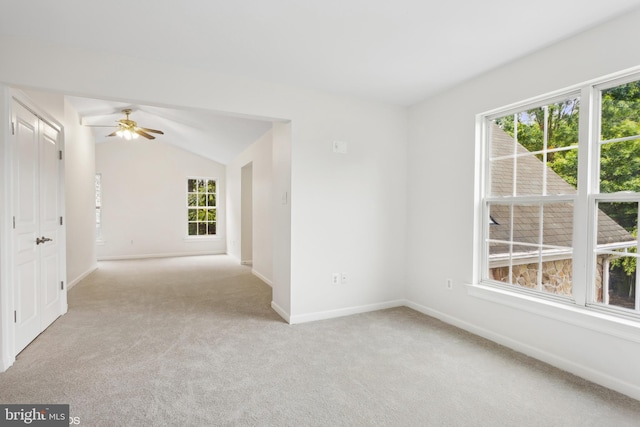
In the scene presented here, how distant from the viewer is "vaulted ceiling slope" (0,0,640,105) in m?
1.99

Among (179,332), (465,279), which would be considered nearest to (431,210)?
(465,279)

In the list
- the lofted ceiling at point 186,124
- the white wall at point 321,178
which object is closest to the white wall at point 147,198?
the lofted ceiling at point 186,124

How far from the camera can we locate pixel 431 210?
3.58 metres

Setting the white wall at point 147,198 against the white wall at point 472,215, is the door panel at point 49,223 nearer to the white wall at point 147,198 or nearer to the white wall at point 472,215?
the white wall at point 472,215

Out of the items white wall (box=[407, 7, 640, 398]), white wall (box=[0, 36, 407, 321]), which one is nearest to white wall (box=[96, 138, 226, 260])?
white wall (box=[0, 36, 407, 321])

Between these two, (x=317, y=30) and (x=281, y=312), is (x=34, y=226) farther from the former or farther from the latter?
(x=317, y=30)

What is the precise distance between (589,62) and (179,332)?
13.4 feet

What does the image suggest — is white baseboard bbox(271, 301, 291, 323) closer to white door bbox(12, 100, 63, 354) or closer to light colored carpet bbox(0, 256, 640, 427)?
light colored carpet bbox(0, 256, 640, 427)

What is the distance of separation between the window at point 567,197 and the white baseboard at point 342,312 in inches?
45.9

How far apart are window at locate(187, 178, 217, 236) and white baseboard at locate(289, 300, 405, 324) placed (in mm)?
6070

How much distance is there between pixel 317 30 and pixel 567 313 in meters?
2.78

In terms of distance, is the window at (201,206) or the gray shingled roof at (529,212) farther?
the window at (201,206)

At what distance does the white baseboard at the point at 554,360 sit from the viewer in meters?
2.05

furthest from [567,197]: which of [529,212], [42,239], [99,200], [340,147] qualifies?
[99,200]
